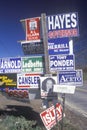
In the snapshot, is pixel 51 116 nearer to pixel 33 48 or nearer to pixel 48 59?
pixel 48 59

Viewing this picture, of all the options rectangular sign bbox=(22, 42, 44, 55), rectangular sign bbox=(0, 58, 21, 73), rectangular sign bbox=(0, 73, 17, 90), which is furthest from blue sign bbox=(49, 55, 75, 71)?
rectangular sign bbox=(0, 73, 17, 90)

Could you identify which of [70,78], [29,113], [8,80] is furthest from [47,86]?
[29,113]

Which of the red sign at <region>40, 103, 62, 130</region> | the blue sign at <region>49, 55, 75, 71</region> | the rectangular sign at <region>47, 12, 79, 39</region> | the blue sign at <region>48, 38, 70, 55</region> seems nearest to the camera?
the red sign at <region>40, 103, 62, 130</region>

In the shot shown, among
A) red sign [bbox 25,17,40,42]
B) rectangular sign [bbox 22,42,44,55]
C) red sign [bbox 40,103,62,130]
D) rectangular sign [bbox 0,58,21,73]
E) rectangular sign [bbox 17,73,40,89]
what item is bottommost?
red sign [bbox 40,103,62,130]

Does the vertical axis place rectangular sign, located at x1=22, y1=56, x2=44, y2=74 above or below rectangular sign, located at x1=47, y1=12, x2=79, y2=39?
below

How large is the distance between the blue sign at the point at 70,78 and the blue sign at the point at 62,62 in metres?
0.25

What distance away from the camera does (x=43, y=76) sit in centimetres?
1193

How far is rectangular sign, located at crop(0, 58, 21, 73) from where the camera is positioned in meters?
12.4

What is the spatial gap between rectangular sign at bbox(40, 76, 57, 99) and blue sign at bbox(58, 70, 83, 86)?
168 millimetres

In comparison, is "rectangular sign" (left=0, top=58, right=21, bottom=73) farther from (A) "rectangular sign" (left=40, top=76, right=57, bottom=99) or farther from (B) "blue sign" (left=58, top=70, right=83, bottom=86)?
(B) "blue sign" (left=58, top=70, right=83, bottom=86)

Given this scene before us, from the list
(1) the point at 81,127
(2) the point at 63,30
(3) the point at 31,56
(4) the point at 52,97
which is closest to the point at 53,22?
(2) the point at 63,30

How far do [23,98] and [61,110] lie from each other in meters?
8.35

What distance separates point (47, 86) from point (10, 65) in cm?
147

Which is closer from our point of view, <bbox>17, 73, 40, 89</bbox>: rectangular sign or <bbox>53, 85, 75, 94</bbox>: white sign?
<bbox>53, 85, 75, 94</bbox>: white sign
